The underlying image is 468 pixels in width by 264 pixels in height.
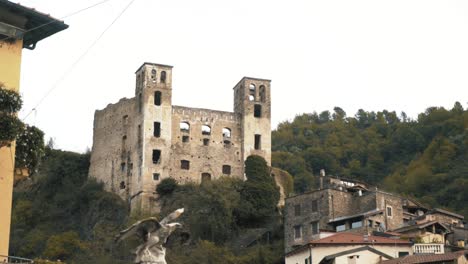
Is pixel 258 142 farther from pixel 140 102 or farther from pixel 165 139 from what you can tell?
pixel 140 102

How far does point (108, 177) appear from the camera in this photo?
3206 inches

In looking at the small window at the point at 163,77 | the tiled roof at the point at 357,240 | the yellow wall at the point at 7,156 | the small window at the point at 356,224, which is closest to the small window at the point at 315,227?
the small window at the point at 356,224

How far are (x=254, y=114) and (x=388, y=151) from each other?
28.6 metres

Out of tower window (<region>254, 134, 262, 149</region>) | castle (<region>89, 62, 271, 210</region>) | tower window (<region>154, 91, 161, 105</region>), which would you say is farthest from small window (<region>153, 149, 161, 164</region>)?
tower window (<region>254, 134, 262, 149</region>)

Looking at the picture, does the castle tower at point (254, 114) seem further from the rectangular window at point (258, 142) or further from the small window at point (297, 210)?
the small window at point (297, 210)

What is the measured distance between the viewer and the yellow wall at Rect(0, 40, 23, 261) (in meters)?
26.0

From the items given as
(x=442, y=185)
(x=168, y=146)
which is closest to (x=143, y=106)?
(x=168, y=146)

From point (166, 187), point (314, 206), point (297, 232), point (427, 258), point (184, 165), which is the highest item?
point (184, 165)

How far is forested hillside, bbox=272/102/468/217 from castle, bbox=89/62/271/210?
17.1 metres

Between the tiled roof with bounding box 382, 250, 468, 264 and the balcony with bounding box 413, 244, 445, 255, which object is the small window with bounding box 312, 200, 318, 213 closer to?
A: the balcony with bounding box 413, 244, 445, 255

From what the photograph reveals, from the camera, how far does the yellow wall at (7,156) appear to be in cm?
2595

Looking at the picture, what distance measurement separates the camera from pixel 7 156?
26.4 metres

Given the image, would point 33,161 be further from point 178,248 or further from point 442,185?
point 442,185

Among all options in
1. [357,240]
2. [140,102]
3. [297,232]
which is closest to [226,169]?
[140,102]
